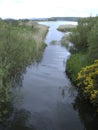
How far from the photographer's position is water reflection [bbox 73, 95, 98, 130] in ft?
64.7

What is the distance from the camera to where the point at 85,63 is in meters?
31.3

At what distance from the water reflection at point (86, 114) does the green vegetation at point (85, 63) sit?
52 centimetres

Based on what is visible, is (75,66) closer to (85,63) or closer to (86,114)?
(85,63)

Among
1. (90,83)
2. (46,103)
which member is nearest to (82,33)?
(46,103)

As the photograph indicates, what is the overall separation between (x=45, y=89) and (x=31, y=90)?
1441 millimetres

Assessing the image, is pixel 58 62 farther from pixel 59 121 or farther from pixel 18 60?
pixel 59 121

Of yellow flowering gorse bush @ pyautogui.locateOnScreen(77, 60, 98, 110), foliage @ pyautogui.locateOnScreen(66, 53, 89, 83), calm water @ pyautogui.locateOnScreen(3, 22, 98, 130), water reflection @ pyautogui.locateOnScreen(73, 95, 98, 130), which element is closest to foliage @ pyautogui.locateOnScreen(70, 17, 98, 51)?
foliage @ pyautogui.locateOnScreen(66, 53, 89, 83)

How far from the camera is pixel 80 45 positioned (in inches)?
1672

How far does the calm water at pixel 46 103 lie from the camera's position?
63.8 feet

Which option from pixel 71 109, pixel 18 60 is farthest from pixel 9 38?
pixel 71 109

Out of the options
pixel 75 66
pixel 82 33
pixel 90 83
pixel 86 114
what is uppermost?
pixel 82 33

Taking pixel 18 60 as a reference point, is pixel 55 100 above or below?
below

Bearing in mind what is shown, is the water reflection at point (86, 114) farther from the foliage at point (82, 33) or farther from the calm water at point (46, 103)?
the foliage at point (82, 33)

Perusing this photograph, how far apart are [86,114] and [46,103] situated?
3.64 metres
